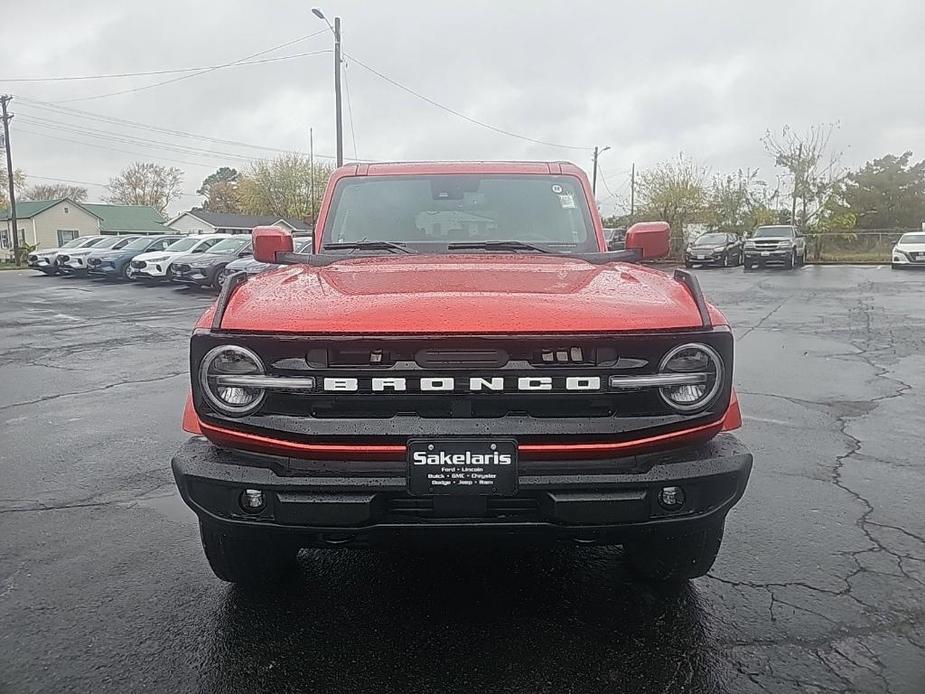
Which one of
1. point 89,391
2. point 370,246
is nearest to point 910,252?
point 89,391

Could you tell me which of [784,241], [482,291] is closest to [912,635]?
[482,291]

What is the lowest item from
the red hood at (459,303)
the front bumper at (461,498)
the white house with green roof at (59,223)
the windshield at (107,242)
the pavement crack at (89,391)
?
the pavement crack at (89,391)

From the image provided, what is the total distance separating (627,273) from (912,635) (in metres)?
1.70

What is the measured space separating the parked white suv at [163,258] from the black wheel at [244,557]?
2053 centimetres

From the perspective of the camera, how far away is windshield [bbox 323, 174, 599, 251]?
3.97m

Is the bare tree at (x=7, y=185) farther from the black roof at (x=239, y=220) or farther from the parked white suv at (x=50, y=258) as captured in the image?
the parked white suv at (x=50, y=258)

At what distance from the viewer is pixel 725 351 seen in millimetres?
2393

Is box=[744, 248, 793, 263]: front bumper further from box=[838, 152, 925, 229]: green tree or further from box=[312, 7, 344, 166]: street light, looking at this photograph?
box=[838, 152, 925, 229]: green tree

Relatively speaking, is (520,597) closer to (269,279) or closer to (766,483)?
(269,279)

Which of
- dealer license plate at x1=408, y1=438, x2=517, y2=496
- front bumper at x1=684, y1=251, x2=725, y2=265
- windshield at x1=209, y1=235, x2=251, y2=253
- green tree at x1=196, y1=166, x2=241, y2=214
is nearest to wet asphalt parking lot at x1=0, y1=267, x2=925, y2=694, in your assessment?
dealer license plate at x1=408, y1=438, x2=517, y2=496

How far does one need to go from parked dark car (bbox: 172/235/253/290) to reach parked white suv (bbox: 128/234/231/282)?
2.22 feet

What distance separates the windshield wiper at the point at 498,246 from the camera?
12.2 ft

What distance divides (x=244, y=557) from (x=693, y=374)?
1.77m

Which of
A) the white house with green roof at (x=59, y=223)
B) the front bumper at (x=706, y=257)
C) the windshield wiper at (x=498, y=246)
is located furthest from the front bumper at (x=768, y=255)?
the white house with green roof at (x=59, y=223)
